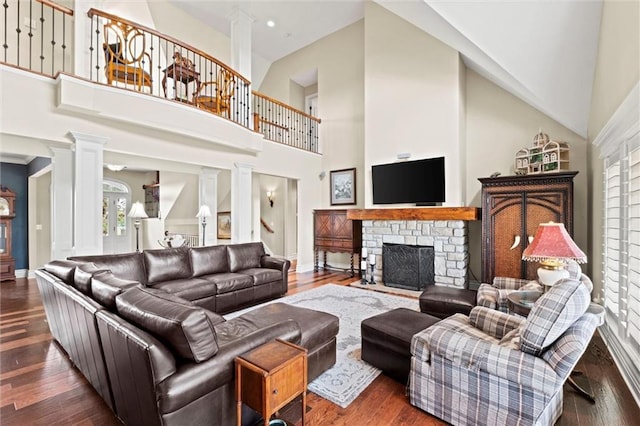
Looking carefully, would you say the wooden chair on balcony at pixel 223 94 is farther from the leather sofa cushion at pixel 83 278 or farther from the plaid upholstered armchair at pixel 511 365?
the plaid upholstered armchair at pixel 511 365

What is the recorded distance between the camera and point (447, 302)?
3.21m

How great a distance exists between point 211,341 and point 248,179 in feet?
15.3

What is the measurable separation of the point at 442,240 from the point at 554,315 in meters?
3.77

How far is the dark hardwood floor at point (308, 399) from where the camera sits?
6.42 feet

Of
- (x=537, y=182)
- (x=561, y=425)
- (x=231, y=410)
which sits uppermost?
(x=537, y=182)

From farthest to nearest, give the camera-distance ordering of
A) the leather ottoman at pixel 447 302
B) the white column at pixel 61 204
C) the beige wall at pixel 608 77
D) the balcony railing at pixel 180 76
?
the balcony railing at pixel 180 76, the white column at pixel 61 204, the leather ottoman at pixel 447 302, the beige wall at pixel 608 77

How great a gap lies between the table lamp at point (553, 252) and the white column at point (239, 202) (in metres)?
4.64

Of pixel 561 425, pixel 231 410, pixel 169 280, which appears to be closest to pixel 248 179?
pixel 169 280

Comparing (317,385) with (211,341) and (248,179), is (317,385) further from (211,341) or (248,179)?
(248,179)

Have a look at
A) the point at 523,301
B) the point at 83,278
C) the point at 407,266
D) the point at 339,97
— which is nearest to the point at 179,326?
the point at 83,278

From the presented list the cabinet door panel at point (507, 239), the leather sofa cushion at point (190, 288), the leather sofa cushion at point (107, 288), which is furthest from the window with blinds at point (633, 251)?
the leather sofa cushion at point (190, 288)

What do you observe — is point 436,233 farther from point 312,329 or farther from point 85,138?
point 85,138

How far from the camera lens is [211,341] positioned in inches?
61.2

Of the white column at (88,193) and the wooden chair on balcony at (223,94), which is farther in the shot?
the wooden chair on balcony at (223,94)
